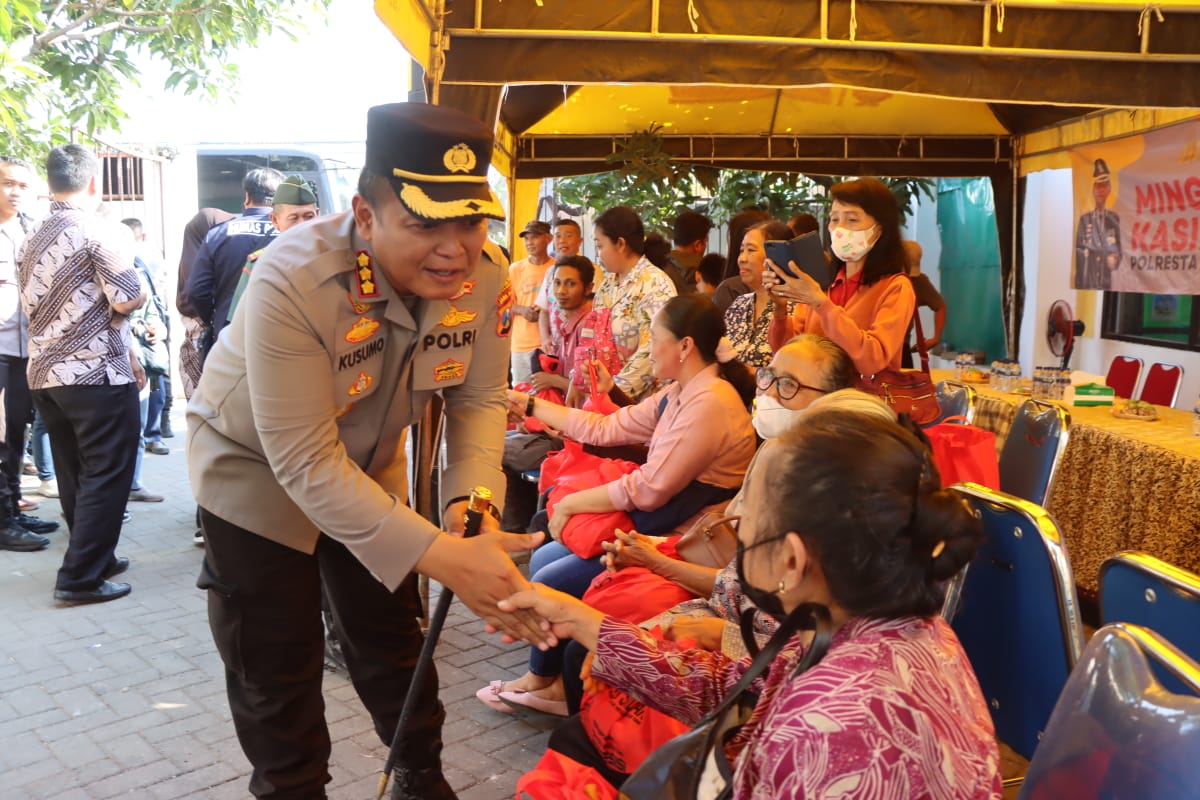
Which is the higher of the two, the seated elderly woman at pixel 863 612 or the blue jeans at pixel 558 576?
the seated elderly woman at pixel 863 612

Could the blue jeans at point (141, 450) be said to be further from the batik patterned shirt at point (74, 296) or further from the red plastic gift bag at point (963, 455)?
the red plastic gift bag at point (963, 455)

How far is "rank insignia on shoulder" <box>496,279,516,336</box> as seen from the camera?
2.34 metres

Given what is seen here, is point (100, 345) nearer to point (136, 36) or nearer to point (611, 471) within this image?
point (611, 471)

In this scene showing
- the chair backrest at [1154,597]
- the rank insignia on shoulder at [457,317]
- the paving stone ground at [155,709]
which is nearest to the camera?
the chair backrest at [1154,597]

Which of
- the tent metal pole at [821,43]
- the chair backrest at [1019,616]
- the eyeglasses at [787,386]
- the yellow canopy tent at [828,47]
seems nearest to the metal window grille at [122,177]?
the yellow canopy tent at [828,47]

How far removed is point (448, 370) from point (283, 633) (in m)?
0.70

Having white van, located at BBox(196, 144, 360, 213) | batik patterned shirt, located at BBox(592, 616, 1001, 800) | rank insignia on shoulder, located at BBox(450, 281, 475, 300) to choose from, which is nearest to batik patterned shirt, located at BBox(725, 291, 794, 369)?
rank insignia on shoulder, located at BBox(450, 281, 475, 300)

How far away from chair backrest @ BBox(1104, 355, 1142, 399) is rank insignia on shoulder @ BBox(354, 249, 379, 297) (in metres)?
5.82

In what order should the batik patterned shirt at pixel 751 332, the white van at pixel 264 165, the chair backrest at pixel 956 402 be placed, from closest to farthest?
the chair backrest at pixel 956 402
the batik patterned shirt at pixel 751 332
the white van at pixel 264 165

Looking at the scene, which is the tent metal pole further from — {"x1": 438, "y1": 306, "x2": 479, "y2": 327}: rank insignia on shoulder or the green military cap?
{"x1": 438, "y1": 306, "x2": 479, "y2": 327}: rank insignia on shoulder

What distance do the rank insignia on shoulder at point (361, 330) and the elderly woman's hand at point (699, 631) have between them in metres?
0.97

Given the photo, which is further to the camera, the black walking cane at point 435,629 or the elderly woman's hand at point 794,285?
the elderly woman's hand at point 794,285

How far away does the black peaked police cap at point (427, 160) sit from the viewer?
178cm

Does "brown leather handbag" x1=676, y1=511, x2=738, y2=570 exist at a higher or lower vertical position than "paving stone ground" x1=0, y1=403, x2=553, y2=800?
higher
